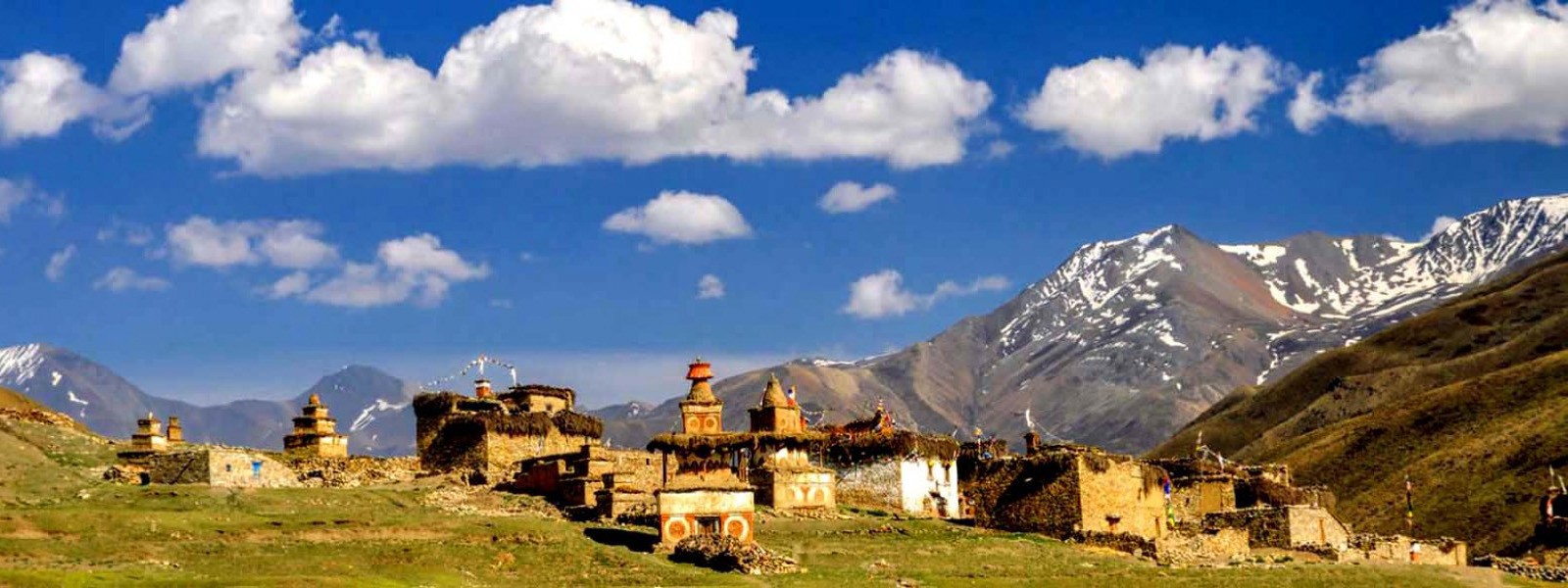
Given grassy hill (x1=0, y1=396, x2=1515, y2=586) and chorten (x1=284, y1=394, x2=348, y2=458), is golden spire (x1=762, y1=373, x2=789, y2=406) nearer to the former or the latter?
grassy hill (x1=0, y1=396, x2=1515, y2=586)

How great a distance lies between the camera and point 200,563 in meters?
58.7

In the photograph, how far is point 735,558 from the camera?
211 feet

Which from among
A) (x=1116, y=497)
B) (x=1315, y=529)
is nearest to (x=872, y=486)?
(x=1116, y=497)

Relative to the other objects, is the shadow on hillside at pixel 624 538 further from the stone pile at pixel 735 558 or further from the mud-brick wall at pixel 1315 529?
the mud-brick wall at pixel 1315 529

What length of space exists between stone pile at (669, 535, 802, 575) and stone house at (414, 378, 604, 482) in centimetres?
2035

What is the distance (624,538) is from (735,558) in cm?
588

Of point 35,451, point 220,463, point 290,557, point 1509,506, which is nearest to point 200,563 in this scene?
point 290,557

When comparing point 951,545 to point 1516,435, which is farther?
point 1516,435

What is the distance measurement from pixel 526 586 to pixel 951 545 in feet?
62.1

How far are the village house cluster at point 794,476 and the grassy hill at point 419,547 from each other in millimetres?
1900

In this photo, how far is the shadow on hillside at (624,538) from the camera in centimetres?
6744

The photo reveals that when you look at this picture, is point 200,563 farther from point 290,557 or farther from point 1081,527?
point 1081,527

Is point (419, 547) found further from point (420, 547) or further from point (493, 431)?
Answer: point (493, 431)

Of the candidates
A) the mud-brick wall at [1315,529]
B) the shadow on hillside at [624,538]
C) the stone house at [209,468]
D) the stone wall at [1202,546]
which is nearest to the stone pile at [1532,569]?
the mud-brick wall at [1315,529]
